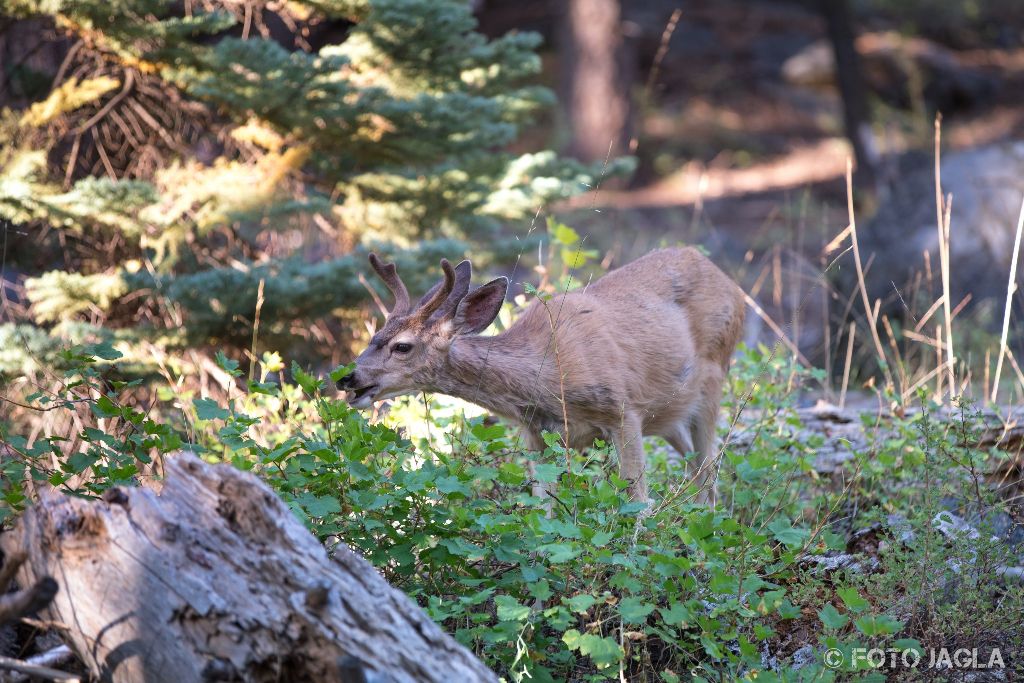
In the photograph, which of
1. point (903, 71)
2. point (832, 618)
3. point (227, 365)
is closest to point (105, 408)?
point (227, 365)

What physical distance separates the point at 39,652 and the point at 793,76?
22.2 meters

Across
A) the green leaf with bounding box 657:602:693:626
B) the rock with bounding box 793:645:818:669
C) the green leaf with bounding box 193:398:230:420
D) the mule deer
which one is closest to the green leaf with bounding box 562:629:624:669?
the green leaf with bounding box 657:602:693:626

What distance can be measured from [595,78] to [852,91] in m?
4.18

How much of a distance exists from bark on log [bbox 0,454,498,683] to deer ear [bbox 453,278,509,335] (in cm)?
250

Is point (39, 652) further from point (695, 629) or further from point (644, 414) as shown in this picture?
point (644, 414)

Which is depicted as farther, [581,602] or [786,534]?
[786,534]

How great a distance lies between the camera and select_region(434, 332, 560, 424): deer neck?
562cm

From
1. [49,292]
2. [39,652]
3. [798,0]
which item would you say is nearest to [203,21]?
[49,292]

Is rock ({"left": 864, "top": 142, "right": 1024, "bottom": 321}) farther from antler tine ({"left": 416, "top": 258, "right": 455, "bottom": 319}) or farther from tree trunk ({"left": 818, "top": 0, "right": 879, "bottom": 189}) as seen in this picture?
tree trunk ({"left": 818, "top": 0, "right": 879, "bottom": 189})

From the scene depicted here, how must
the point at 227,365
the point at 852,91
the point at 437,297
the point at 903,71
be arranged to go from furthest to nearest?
the point at 903,71 < the point at 852,91 < the point at 437,297 < the point at 227,365

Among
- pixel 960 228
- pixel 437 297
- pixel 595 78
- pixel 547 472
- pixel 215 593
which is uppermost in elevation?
pixel 215 593

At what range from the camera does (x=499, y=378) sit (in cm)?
565

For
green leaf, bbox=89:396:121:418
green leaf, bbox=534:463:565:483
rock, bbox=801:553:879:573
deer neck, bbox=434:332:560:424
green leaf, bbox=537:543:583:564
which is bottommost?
rock, bbox=801:553:879:573

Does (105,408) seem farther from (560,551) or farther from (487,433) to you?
(560,551)
